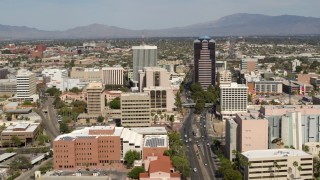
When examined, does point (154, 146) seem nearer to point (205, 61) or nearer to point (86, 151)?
point (86, 151)

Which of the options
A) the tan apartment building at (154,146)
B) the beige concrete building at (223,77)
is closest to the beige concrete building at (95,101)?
the tan apartment building at (154,146)

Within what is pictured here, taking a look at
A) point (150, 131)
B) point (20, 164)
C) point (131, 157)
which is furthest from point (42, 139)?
point (131, 157)

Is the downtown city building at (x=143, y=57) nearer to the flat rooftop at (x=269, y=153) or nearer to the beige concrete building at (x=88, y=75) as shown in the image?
the beige concrete building at (x=88, y=75)

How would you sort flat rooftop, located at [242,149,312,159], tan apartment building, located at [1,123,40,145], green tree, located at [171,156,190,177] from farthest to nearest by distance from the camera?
1. tan apartment building, located at [1,123,40,145]
2. green tree, located at [171,156,190,177]
3. flat rooftop, located at [242,149,312,159]

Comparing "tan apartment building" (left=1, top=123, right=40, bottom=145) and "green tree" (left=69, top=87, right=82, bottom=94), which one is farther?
"green tree" (left=69, top=87, right=82, bottom=94)

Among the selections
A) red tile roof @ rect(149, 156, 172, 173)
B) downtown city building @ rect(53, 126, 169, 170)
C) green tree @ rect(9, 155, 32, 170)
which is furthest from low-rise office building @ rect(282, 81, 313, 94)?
green tree @ rect(9, 155, 32, 170)

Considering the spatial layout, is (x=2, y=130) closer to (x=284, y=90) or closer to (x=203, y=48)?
(x=203, y=48)

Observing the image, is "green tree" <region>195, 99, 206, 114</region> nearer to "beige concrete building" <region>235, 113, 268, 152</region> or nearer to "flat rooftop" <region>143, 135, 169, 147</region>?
"flat rooftop" <region>143, 135, 169, 147</region>
